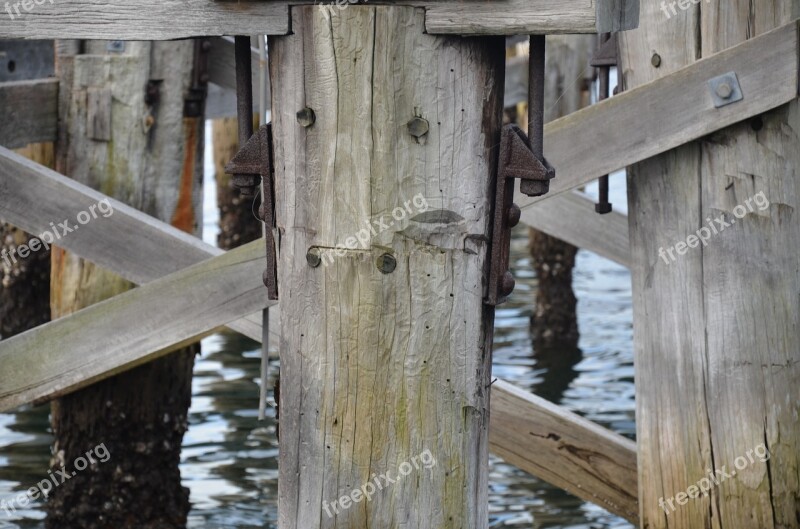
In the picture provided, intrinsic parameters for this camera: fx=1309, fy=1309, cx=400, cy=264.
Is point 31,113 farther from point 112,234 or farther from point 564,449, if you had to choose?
point 564,449

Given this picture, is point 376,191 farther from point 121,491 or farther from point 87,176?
point 121,491

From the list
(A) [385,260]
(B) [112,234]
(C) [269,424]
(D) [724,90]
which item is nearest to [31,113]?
(B) [112,234]

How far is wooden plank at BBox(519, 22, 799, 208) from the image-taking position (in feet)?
12.5

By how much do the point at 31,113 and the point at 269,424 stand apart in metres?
2.85

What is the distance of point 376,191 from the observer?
273cm

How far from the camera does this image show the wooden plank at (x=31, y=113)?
215 inches

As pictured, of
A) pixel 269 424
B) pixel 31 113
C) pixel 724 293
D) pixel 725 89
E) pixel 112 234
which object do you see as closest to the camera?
pixel 725 89

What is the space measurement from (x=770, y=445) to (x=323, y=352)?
5.75 ft

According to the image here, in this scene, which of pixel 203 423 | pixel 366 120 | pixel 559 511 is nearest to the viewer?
pixel 366 120

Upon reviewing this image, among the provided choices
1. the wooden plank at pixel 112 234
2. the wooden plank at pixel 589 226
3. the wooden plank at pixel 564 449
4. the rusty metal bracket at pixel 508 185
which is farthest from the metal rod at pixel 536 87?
the wooden plank at pixel 589 226

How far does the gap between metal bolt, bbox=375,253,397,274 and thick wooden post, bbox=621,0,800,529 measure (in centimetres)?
151

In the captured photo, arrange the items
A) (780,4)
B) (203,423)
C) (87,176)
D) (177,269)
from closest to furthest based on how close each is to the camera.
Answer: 1. (780,4)
2. (177,269)
3. (87,176)
4. (203,423)

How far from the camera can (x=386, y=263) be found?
109 inches

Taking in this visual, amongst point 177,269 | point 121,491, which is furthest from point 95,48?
point 121,491
